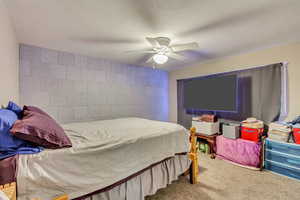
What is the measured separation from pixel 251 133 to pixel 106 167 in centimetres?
252

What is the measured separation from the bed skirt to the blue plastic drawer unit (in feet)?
4.74

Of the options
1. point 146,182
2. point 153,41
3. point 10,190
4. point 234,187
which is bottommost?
point 234,187

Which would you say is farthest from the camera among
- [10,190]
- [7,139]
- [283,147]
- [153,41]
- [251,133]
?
[251,133]

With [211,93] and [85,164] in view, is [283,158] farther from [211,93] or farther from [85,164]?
[85,164]

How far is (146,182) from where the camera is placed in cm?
162

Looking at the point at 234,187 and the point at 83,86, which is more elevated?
the point at 83,86

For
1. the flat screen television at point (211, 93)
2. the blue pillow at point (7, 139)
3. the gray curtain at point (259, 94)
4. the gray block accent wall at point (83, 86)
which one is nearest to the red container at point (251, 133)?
the gray curtain at point (259, 94)

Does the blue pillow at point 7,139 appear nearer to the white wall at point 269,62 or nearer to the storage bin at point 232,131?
the storage bin at point 232,131

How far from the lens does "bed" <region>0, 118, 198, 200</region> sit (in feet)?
3.24

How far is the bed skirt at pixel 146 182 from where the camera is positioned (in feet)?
4.42

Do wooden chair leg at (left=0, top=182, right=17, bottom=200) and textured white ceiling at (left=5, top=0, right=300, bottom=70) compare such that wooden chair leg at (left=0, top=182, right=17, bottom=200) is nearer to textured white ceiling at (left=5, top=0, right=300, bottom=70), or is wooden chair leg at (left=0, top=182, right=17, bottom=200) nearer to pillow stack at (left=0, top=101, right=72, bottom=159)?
pillow stack at (left=0, top=101, right=72, bottom=159)

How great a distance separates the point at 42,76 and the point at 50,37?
85 cm

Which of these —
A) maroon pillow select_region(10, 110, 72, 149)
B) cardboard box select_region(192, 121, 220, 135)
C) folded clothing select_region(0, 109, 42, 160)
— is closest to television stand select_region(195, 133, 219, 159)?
cardboard box select_region(192, 121, 220, 135)

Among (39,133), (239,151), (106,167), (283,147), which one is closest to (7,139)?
(39,133)
